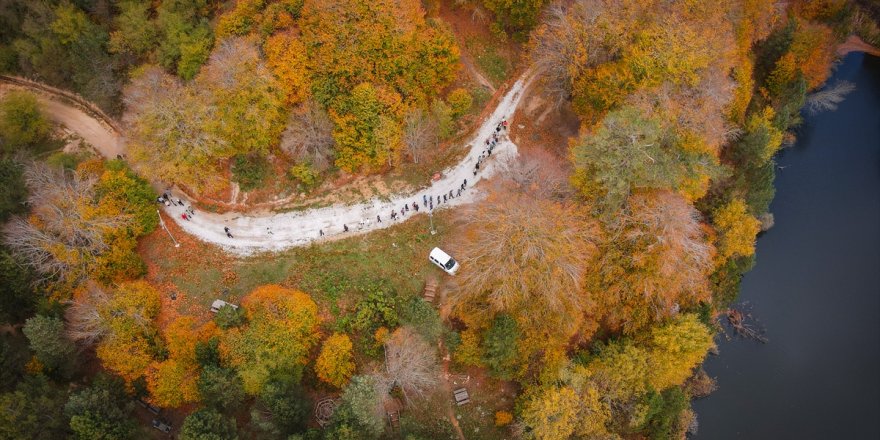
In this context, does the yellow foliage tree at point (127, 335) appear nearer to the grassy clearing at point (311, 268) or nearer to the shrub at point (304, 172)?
the grassy clearing at point (311, 268)

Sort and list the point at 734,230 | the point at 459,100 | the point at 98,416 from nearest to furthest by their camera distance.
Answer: the point at 98,416, the point at 734,230, the point at 459,100

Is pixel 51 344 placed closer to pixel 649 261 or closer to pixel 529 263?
pixel 529 263

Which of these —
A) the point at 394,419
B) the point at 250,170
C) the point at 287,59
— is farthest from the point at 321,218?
the point at 394,419

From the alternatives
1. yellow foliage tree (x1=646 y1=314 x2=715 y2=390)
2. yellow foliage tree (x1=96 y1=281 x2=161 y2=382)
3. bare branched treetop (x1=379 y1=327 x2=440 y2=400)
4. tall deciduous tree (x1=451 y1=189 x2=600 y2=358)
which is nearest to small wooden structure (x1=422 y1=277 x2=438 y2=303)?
tall deciduous tree (x1=451 y1=189 x2=600 y2=358)

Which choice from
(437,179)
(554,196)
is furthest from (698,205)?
(437,179)

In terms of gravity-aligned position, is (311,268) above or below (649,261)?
above

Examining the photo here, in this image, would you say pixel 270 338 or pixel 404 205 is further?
pixel 404 205

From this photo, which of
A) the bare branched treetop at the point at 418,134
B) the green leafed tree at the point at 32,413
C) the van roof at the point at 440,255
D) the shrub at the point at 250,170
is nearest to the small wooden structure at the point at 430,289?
the van roof at the point at 440,255
